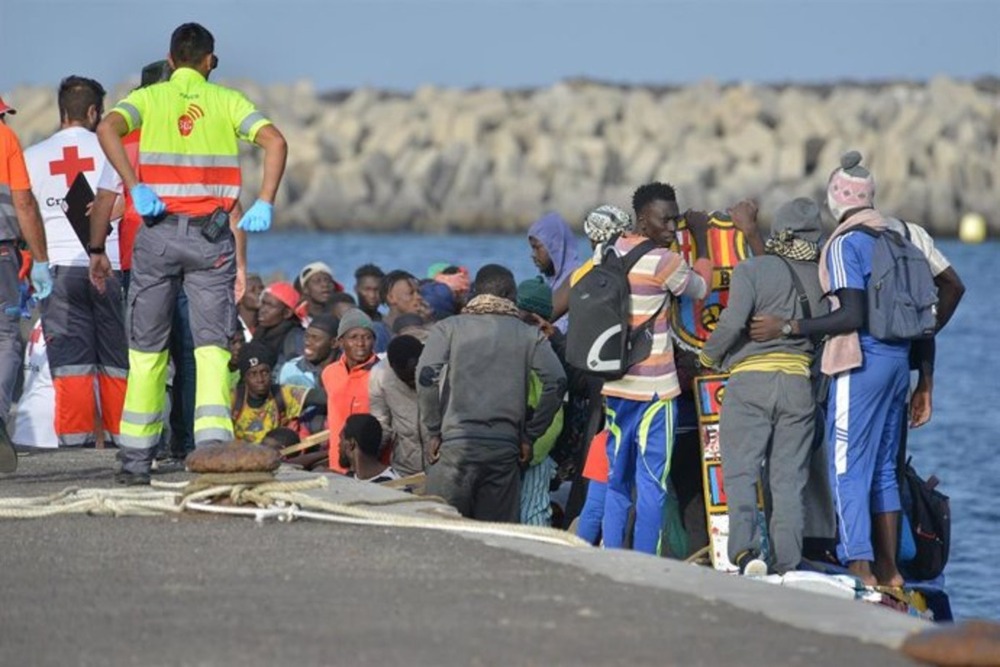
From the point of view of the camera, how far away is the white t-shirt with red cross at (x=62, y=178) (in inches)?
533

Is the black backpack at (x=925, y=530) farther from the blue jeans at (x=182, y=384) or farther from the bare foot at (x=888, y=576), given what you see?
the blue jeans at (x=182, y=384)

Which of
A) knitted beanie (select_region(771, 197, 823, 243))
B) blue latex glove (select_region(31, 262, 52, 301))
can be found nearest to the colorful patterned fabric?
blue latex glove (select_region(31, 262, 52, 301))

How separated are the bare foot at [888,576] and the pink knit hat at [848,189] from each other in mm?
1616

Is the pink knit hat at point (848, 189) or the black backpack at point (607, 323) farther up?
the pink knit hat at point (848, 189)

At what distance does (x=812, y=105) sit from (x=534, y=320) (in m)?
61.5

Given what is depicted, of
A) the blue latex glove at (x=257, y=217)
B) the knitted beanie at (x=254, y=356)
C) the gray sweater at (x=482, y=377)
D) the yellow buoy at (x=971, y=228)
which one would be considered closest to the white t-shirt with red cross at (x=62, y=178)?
the knitted beanie at (x=254, y=356)

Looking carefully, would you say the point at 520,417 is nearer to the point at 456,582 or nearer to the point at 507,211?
the point at 456,582

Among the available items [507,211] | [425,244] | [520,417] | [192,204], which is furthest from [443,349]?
[507,211]

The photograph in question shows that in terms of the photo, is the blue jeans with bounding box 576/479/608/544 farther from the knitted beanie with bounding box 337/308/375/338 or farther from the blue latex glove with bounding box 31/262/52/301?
the blue latex glove with bounding box 31/262/52/301

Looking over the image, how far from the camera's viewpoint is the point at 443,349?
1219 cm

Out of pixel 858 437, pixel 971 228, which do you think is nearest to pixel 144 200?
pixel 858 437

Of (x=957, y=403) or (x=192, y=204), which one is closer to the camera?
(x=192, y=204)

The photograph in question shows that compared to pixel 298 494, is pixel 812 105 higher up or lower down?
higher up

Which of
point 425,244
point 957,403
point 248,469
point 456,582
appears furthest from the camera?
point 425,244
